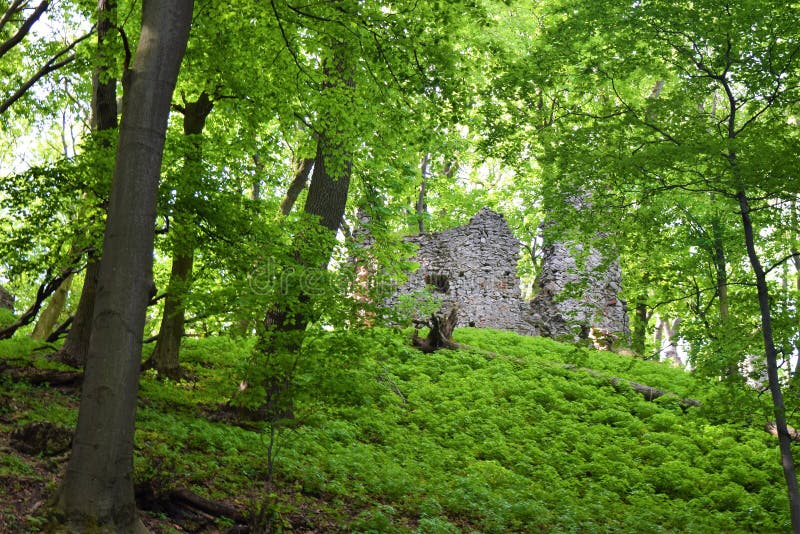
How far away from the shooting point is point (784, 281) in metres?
24.9

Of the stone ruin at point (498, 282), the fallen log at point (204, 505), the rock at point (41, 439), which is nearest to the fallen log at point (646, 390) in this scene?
the stone ruin at point (498, 282)

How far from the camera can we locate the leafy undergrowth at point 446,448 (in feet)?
18.9

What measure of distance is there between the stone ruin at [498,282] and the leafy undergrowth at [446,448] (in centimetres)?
512

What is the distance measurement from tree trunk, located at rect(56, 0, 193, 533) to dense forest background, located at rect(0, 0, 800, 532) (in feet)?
0.05

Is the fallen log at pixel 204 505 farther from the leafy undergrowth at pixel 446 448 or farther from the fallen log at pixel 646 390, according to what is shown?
the fallen log at pixel 646 390

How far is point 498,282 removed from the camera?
789 inches

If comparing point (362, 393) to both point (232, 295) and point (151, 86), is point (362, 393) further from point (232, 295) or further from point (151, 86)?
point (151, 86)

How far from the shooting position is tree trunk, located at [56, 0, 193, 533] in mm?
3898

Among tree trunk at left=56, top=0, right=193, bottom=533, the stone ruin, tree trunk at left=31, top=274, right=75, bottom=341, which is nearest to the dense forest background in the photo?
tree trunk at left=56, top=0, right=193, bottom=533

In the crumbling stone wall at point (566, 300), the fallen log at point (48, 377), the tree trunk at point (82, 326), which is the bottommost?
the fallen log at point (48, 377)

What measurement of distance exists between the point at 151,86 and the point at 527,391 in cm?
1024

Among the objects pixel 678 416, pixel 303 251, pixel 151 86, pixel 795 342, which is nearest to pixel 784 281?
pixel 678 416

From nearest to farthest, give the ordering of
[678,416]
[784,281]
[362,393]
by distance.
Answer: [362,393], [678,416], [784,281]

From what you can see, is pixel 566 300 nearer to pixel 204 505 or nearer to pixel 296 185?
pixel 296 185
